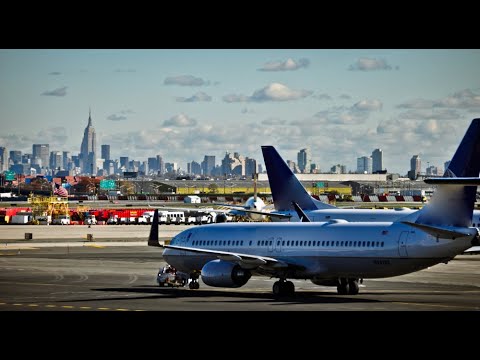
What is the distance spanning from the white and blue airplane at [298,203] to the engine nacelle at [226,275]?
65.8ft

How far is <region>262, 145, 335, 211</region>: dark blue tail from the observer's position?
6975 centimetres

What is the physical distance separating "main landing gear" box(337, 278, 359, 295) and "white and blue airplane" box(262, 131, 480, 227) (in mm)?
18487

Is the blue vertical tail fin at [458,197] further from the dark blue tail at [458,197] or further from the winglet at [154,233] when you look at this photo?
the winglet at [154,233]

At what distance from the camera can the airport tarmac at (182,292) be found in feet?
138

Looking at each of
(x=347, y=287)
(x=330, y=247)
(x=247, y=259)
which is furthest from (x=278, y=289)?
(x=330, y=247)

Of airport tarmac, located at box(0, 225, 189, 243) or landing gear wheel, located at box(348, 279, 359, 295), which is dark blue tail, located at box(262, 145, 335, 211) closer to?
landing gear wheel, located at box(348, 279, 359, 295)

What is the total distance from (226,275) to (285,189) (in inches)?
928

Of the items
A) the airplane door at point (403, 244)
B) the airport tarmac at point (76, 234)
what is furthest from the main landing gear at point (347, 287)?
the airport tarmac at point (76, 234)
